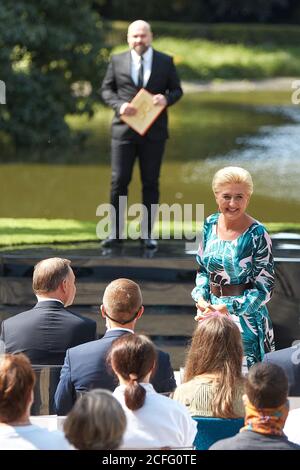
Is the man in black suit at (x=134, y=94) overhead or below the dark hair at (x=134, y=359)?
overhead

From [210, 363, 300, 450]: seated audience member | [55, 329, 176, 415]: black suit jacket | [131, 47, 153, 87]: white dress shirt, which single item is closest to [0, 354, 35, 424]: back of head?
[210, 363, 300, 450]: seated audience member

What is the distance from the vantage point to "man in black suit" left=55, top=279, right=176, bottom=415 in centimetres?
523

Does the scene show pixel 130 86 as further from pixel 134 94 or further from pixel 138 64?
pixel 138 64

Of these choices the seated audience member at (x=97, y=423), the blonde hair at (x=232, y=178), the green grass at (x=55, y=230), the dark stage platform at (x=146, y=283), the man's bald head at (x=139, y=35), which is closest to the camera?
the seated audience member at (x=97, y=423)

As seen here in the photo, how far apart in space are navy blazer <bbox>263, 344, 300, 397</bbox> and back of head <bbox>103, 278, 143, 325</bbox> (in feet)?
2.22

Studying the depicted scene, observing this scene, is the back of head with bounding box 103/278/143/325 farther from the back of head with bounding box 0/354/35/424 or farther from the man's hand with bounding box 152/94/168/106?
the man's hand with bounding box 152/94/168/106

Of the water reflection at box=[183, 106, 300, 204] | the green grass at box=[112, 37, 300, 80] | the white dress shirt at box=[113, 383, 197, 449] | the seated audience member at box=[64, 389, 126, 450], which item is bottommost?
the white dress shirt at box=[113, 383, 197, 449]

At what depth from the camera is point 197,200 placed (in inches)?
522

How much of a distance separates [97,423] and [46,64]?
1360 centimetres

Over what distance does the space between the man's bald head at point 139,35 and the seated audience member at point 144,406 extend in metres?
4.23

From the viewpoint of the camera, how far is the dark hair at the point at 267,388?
13.7ft

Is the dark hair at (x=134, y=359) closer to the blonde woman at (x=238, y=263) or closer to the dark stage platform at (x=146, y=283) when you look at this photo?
the blonde woman at (x=238, y=263)

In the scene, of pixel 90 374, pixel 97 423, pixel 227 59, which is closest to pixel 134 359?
pixel 97 423

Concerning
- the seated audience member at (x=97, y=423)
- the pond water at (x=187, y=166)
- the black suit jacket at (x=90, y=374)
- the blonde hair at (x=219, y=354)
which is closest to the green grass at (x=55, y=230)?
the pond water at (x=187, y=166)
